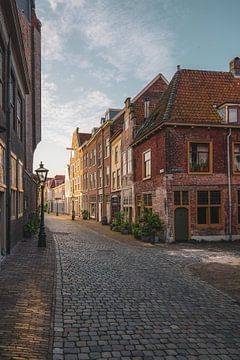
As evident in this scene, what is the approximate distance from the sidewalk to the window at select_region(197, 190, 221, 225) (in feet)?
32.5

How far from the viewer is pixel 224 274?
10836 mm

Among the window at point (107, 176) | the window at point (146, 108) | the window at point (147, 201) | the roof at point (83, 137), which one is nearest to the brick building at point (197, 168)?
the window at point (147, 201)

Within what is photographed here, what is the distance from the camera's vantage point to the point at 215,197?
19.5 m

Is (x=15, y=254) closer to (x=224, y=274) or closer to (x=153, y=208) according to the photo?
(x=224, y=274)

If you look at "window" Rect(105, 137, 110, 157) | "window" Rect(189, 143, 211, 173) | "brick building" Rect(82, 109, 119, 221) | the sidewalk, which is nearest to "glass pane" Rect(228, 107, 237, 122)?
"window" Rect(189, 143, 211, 173)

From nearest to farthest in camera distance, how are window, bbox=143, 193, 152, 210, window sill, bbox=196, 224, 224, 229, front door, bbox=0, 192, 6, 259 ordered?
front door, bbox=0, 192, 6, 259, window sill, bbox=196, 224, 224, 229, window, bbox=143, 193, 152, 210

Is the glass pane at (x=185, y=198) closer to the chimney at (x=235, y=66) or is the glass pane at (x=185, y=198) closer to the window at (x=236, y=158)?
the window at (x=236, y=158)

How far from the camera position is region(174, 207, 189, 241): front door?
18953 millimetres

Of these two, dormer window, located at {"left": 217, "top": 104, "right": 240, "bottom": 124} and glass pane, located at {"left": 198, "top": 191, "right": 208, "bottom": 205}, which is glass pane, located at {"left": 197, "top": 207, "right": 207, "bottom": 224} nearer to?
glass pane, located at {"left": 198, "top": 191, "right": 208, "bottom": 205}

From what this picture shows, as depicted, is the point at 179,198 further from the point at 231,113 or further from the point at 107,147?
the point at 107,147

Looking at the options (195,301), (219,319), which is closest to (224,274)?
(195,301)

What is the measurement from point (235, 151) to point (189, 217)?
4.75m

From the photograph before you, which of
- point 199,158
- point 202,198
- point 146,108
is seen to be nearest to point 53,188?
point 146,108

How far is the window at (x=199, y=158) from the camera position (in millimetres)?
19281
